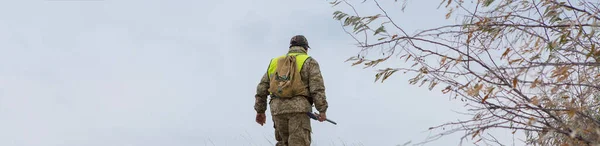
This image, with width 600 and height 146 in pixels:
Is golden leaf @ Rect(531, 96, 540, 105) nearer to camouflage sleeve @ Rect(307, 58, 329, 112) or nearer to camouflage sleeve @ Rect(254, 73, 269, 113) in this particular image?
camouflage sleeve @ Rect(307, 58, 329, 112)

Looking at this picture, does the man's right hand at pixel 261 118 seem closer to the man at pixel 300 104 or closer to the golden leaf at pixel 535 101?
the man at pixel 300 104

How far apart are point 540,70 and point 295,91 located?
278cm

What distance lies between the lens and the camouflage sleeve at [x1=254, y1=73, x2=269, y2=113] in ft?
27.1

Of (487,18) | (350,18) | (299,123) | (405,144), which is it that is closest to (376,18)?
(350,18)

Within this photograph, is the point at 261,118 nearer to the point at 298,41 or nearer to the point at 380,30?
the point at 298,41

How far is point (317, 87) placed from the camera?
770 centimetres

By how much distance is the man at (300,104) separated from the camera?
7.73m

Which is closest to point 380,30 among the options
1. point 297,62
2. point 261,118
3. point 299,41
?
point 297,62

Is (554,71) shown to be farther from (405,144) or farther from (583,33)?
(405,144)

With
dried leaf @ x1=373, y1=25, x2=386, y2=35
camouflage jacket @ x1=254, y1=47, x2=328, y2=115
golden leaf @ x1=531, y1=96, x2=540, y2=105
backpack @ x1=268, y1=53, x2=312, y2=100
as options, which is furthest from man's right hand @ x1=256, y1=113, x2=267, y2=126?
golden leaf @ x1=531, y1=96, x2=540, y2=105

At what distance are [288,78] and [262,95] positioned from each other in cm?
59

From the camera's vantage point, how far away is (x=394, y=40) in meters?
6.70

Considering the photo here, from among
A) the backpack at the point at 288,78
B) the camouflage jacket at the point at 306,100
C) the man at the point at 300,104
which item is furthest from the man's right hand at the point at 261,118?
the backpack at the point at 288,78

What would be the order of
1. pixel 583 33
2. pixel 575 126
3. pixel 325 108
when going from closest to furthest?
pixel 575 126
pixel 583 33
pixel 325 108
